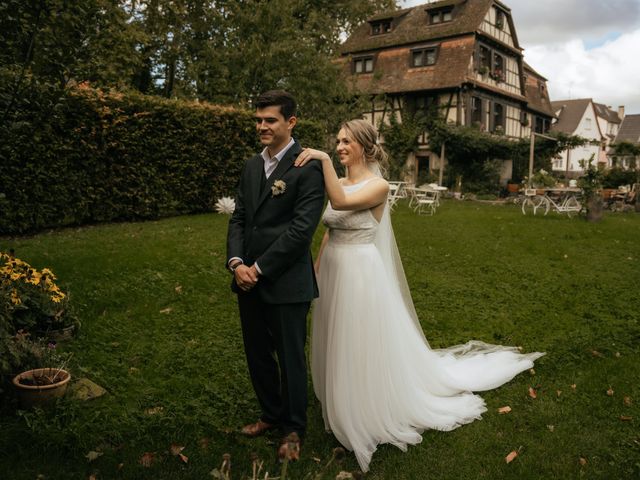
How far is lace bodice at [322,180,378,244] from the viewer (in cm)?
394

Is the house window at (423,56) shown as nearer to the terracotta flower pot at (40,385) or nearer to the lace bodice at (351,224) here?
the lace bodice at (351,224)

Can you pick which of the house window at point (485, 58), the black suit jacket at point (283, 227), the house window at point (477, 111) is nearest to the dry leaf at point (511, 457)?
the black suit jacket at point (283, 227)

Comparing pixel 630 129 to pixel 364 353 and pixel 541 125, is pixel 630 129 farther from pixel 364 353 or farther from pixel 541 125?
pixel 364 353

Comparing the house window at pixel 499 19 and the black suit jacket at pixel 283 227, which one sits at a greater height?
the house window at pixel 499 19

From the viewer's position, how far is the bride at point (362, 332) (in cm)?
382

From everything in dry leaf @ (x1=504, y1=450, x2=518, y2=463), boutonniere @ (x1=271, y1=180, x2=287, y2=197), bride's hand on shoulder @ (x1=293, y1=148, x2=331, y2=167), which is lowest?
dry leaf @ (x1=504, y1=450, x2=518, y2=463)

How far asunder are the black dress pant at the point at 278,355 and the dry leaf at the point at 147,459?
823 millimetres

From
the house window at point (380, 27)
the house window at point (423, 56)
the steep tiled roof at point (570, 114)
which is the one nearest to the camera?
the house window at point (423, 56)

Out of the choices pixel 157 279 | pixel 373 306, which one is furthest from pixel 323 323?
pixel 157 279

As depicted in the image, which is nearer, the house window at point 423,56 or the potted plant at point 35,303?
the potted plant at point 35,303

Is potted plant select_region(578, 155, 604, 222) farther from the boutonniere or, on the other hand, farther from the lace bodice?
the boutonniere

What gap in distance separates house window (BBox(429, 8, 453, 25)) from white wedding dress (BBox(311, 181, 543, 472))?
3043cm

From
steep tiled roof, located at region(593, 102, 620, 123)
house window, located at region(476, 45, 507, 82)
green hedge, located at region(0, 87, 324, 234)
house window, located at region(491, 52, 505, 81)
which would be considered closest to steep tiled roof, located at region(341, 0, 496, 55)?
house window, located at region(476, 45, 507, 82)

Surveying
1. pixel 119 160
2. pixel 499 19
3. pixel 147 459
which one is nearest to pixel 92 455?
pixel 147 459
